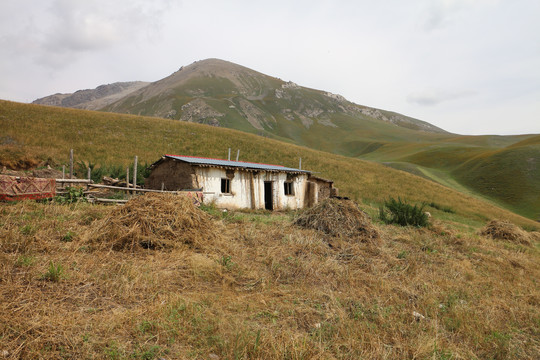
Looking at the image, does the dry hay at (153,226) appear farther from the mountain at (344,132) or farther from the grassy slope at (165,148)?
the mountain at (344,132)

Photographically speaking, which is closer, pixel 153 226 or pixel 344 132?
pixel 153 226

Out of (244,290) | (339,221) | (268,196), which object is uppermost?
(339,221)

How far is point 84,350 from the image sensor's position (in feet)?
10.5

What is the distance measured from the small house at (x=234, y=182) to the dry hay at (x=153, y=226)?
845 centimetres

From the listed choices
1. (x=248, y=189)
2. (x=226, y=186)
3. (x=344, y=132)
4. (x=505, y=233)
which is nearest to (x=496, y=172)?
(x=505, y=233)

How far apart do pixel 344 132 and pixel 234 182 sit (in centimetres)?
12513

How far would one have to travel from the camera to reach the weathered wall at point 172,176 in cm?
1689

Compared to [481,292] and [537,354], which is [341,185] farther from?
[537,354]

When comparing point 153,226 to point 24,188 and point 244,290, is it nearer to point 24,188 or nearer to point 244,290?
point 244,290

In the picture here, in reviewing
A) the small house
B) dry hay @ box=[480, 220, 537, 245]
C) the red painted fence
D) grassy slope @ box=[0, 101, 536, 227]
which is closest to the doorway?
the small house

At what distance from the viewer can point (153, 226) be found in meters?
7.60

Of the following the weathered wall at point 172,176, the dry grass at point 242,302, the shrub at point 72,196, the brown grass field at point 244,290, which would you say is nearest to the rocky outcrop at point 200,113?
the weathered wall at point 172,176

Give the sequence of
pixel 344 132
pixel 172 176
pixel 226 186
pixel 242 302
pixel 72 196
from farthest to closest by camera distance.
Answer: pixel 344 132 < pixel 226 186 < pixel 172 176 < pixel 72 196 < pixel 242 302

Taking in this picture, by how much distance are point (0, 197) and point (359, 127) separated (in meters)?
148
